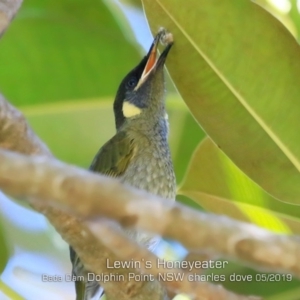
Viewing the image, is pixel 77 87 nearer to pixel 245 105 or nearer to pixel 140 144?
pixel 140 144

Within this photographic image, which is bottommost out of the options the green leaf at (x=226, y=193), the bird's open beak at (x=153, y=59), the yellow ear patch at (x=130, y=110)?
the green leaf at (x=226, y=193)

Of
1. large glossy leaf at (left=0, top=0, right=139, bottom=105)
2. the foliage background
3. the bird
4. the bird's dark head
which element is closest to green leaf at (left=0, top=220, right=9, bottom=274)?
the foliage background

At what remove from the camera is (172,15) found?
1.14 metres

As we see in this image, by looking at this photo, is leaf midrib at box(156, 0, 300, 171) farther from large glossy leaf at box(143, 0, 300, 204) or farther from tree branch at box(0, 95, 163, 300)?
tree branch at box(0, 95, 163, 300)

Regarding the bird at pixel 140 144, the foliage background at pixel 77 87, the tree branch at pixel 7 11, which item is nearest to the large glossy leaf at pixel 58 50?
the foliage background at pixel 77 87

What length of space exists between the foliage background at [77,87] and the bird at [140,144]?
0.16 ft

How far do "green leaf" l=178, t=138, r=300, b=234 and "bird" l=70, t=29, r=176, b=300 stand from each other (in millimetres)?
155

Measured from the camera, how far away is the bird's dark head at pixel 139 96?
162 cm

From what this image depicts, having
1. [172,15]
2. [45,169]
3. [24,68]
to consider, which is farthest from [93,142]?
[45,169]

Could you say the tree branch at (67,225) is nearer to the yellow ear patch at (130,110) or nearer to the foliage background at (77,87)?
the foliage background at (77,87)

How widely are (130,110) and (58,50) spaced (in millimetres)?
336

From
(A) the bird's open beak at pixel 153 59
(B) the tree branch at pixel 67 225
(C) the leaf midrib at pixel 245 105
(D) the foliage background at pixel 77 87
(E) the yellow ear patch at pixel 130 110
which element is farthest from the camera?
(E) the yellow ear patch at pixel 130 110

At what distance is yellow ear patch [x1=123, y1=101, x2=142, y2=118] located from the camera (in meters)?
1.73

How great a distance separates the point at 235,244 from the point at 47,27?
3.79 feet
